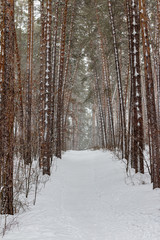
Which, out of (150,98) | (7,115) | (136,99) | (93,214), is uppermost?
(136,99)

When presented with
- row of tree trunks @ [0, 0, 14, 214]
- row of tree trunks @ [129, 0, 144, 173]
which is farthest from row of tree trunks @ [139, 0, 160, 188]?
row of tree trunks @ [0, 0, 14, 214]

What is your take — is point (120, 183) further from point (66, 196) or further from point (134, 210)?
point (134, 210)

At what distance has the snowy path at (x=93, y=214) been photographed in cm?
339

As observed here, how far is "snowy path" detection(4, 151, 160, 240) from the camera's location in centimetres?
339

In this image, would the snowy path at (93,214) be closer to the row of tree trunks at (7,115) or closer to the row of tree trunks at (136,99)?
the row of tree trunks at (7,115)

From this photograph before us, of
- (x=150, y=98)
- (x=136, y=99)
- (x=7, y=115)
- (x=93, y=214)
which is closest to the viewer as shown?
(x=7, y=115)

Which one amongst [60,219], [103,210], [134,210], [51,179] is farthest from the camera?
[51,179]

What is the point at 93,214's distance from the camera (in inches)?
182

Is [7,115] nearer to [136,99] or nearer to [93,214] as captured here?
[93,214]

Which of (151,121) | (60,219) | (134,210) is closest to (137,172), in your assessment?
(151,121)

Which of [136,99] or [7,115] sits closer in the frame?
[7,115]

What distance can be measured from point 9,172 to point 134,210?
7.59ft

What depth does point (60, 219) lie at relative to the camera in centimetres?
403

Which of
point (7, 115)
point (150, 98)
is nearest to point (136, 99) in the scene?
point (150, 98)
